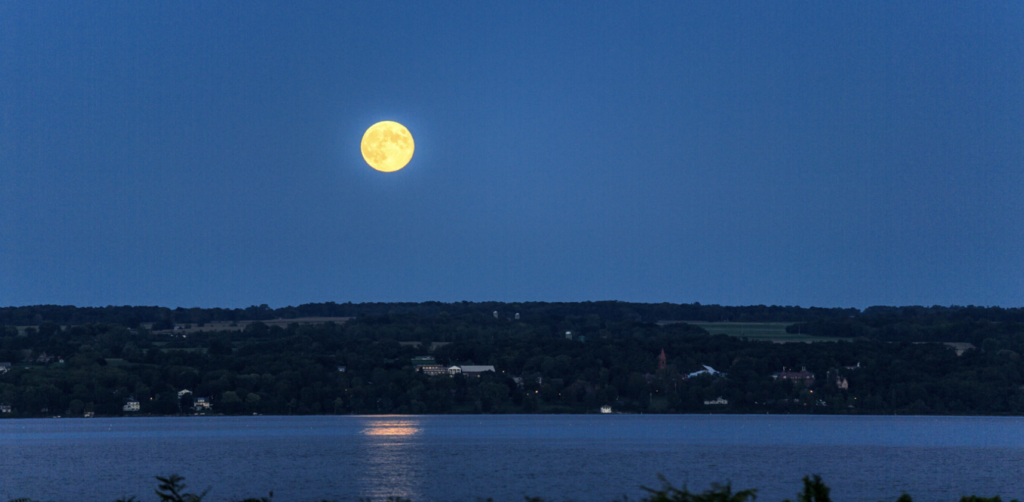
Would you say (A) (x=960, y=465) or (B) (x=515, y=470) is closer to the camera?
(B) (x=515, y=470)

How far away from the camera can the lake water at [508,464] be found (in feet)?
276

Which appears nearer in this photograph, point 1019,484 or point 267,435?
point 1019,484

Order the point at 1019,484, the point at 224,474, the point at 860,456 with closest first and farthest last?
1. the point at 1019,484
2. the point at 224,474
3. the point at 860,456

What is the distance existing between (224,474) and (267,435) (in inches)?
3071

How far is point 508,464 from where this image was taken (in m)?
110

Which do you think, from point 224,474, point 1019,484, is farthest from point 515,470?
point 1019,484

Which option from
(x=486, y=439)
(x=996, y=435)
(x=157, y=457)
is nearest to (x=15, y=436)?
(x=157, y=457)

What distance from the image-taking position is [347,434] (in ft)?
585

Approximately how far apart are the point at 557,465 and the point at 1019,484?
4346cm

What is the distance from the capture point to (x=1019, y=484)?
89875 millimetres

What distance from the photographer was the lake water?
276ft

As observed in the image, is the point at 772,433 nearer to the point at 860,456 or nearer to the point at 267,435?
the point at 860,456

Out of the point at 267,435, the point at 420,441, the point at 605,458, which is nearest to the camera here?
the point at 605,458

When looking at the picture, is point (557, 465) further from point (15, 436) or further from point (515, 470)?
point (15, 436)
